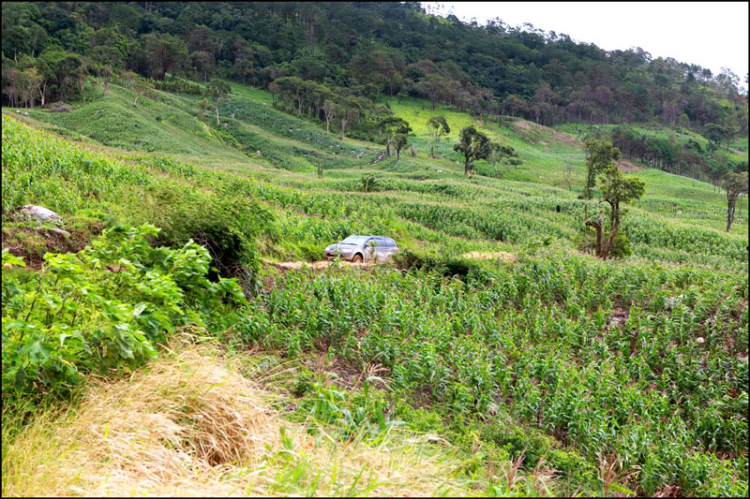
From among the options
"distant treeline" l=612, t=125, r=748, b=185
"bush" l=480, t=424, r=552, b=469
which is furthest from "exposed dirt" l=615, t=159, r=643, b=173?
"bush" l=480, t=424, r=552, b=469

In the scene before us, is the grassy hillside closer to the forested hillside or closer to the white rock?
A: the white rock

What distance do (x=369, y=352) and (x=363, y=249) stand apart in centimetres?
831

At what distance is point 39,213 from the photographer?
11.0 meters

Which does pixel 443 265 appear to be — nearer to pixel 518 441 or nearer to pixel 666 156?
pixel 518 441

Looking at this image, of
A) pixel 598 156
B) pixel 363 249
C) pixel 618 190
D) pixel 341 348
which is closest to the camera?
pixel 341 348

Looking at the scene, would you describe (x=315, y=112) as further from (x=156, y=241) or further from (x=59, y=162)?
(x=156, y=241)

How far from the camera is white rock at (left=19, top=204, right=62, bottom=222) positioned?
428 inches

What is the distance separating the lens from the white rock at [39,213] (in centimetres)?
1087

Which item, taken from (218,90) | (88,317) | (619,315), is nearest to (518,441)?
(88,317)

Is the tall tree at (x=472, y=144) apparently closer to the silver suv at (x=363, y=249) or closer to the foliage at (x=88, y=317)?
the silver suv at (x=363, y=249)

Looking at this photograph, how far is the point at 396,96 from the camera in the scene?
12200cm

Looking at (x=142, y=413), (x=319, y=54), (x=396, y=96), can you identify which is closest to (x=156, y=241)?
(x=142, y=413)

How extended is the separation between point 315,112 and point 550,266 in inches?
3423

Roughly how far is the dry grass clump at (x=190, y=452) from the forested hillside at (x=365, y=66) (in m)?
65.6
